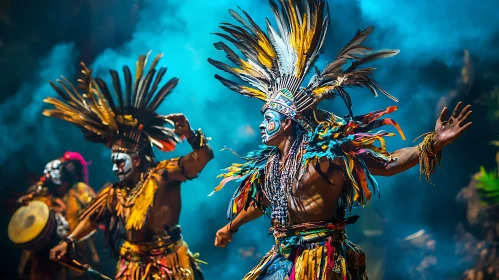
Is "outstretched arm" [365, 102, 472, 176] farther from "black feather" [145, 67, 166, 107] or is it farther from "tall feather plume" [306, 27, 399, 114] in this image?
"black feather" [145, 67, 166, 107]

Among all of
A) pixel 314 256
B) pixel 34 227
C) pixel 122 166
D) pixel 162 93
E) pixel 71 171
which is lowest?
pixel 314 256

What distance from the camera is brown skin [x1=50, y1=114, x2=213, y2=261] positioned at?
11.4ft

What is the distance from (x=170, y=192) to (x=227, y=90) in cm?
90

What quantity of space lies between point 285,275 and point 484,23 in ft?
6.72

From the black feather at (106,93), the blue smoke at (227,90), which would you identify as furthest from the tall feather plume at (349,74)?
the black feather at (106,93)

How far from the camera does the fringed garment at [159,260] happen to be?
3463 millimetres

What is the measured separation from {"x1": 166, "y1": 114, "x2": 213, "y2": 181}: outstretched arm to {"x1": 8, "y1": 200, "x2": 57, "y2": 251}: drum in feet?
4.61

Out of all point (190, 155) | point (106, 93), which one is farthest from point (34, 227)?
Answer: point (190, 155)

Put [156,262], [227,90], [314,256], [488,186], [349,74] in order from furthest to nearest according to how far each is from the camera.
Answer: [227,90]
[156,262]
[488,186]
[349,74]
[314,256]

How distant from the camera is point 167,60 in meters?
4.29

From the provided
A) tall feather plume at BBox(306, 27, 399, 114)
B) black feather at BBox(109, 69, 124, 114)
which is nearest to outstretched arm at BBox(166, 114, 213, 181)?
black feather at BBox(109, 69, 124, 114)

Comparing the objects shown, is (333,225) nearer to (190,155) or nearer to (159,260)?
(190,155)

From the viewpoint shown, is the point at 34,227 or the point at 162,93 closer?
the point at 162,93

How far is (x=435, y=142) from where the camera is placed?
2.35m
